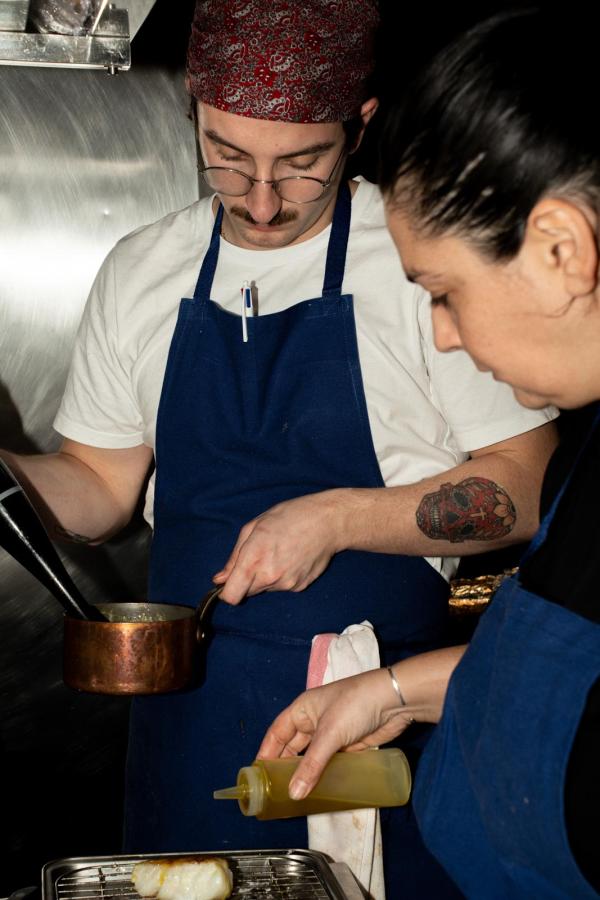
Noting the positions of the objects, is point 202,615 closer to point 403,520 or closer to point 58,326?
point 403,520

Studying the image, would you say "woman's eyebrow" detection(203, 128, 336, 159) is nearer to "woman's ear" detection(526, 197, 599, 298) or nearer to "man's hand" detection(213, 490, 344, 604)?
"man's hand" detection(213, 490, 344, 604)

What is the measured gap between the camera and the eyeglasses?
1.67 metres

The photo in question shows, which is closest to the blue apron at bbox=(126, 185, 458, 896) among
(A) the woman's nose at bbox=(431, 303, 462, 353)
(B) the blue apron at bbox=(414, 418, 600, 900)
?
(B) the blue apron at bbox=(414, 418, 600, 900)

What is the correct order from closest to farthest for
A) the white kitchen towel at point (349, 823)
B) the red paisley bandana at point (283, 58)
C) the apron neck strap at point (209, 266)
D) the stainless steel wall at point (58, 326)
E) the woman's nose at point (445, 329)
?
the woman's nose at point (445, 329) → the white kitchen towel at point (349, 823) → the red paisley bandana at point (283, 58) → the apron neck strap at point (209, 266) → the stainless steel wall at point (58, 326)

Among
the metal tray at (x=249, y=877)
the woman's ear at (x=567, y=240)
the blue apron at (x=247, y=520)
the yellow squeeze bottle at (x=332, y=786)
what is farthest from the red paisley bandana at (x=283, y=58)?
the metal tray at (x=249, y=877)

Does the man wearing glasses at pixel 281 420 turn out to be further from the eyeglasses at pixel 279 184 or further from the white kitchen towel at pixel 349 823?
the white kitchen towel at pixel 349 823

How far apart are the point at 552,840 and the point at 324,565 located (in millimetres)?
715

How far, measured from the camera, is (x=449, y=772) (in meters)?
1.20

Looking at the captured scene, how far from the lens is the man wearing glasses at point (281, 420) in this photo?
5.39 feet

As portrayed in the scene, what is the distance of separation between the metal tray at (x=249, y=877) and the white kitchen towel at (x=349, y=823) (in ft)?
0.39

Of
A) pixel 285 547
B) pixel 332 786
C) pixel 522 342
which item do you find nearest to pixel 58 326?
pixel 285 547

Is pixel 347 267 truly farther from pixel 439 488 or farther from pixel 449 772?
pixel 449 772

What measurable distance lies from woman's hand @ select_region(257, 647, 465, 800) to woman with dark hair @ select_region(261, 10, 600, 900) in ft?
0.47

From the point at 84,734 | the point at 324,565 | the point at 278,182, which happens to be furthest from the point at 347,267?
the point at 84,734
